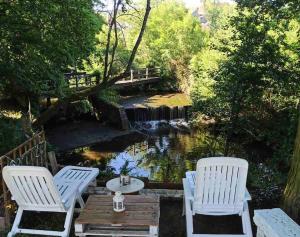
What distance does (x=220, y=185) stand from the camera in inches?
150

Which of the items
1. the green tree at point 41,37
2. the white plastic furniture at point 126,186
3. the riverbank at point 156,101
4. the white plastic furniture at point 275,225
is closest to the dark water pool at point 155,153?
the riverbank at point 156,101

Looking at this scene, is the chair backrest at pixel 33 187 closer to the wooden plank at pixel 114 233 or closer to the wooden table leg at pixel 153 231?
the wooden plank at pixel 114 233

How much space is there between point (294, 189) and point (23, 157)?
3.47 meters

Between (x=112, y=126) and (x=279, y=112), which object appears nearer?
(x=279, y=112)

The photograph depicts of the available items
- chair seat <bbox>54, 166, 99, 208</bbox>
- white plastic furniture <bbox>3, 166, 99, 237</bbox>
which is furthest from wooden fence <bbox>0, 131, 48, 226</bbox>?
chair seat <bbox>54, 166, 99, 208</bbox>

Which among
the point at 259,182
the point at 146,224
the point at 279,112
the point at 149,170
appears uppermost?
the point at 279,112

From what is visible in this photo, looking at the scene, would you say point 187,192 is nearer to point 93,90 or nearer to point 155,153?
point 93,90

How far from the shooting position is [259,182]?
5430mm

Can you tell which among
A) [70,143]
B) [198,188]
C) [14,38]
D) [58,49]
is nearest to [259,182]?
[198,188]

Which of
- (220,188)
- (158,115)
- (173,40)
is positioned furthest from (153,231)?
(173,40)

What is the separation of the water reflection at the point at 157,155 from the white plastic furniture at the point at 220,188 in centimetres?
587

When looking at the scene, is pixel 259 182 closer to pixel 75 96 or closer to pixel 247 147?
pixel 75 96

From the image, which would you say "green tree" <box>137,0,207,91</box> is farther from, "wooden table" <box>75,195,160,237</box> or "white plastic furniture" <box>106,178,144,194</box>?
"wooden table" <box>75,195,160,237</box>

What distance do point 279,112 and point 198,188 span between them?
13.3ft
